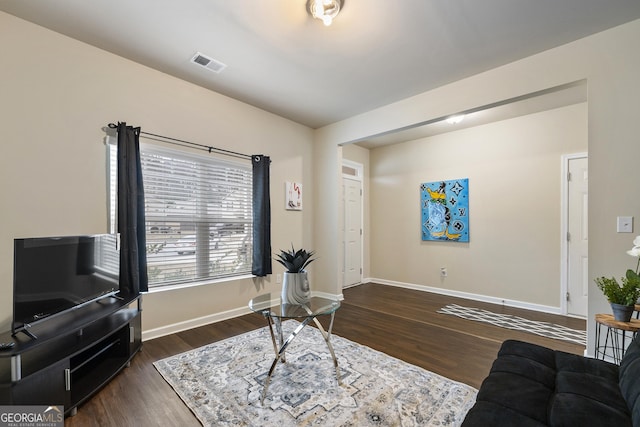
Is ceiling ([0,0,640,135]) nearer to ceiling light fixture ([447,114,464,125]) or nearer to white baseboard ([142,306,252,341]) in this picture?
ceiling light fixture ([447,114,464,125])

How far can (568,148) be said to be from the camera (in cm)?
361

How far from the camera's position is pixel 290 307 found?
7.09 ft

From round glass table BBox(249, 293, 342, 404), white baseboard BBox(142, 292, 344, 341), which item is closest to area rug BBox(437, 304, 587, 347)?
white baseboard BBox(142, 292, 344, 341)

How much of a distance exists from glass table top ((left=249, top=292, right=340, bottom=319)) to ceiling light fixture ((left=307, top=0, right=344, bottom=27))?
210 centimetres

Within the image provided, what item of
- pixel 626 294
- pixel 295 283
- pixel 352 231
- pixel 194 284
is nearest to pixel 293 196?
pixel 352 231

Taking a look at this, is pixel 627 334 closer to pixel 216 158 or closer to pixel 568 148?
pixel 568 148

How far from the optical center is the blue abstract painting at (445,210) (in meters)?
4.51

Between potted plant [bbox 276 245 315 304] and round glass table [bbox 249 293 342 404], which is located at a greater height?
potted plant [bbox 276 245 315 304]

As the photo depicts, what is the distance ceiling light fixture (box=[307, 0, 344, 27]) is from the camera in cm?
196

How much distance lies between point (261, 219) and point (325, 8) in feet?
7.94

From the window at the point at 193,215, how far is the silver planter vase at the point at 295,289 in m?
1.54

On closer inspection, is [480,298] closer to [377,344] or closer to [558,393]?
[377,344]

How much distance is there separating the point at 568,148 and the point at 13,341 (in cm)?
555

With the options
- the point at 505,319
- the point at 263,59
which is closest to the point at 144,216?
the point at 263,59
